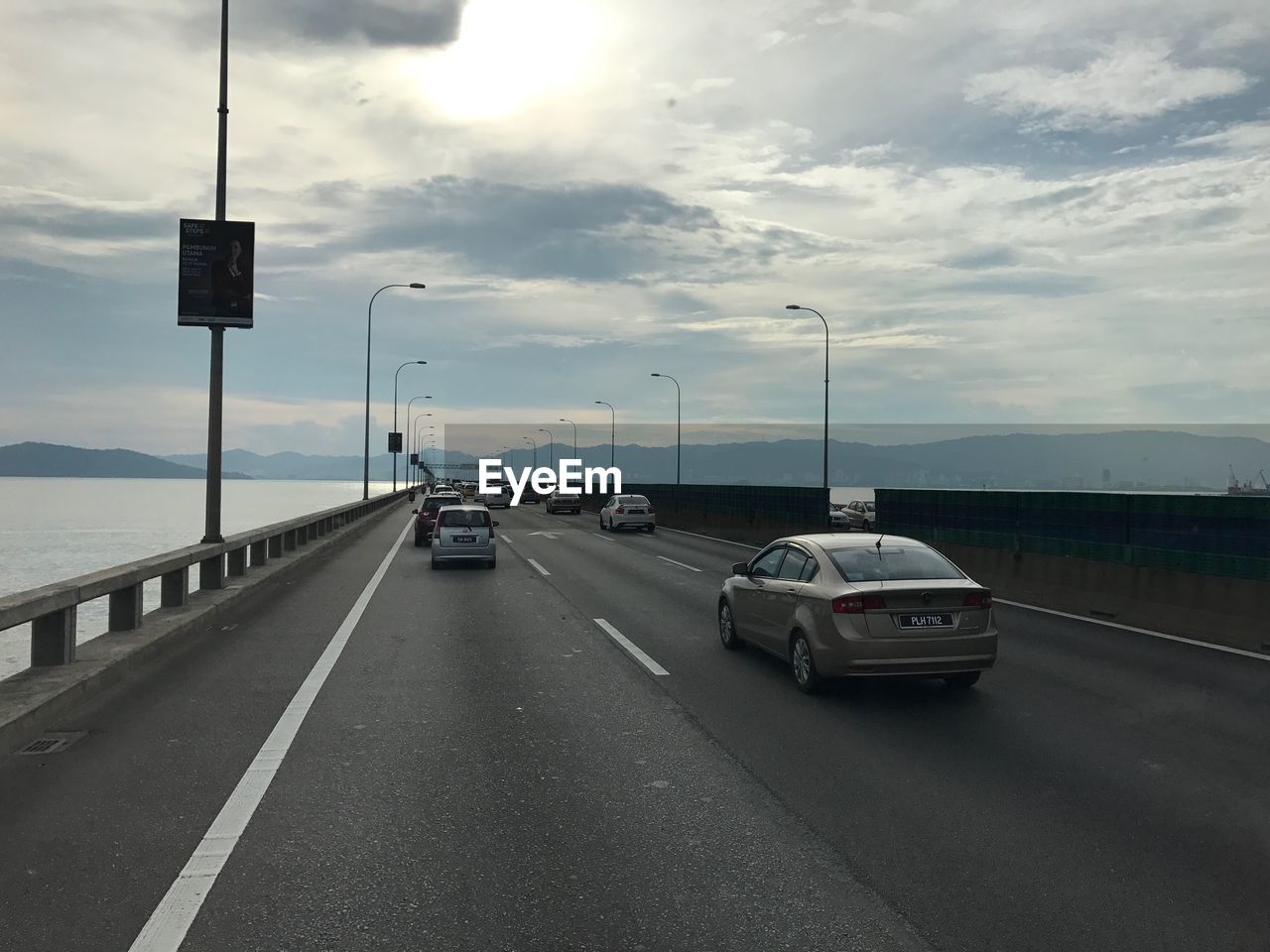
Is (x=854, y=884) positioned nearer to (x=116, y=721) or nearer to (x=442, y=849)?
(x=442, y=849)

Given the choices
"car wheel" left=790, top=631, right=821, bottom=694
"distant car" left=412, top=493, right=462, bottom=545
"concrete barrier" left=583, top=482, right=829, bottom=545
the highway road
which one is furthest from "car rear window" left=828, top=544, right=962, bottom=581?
"distant car" left=412, top=493, right=462, bottom=545

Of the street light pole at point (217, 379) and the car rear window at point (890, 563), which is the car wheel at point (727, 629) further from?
the street light pole at point (217, 379)

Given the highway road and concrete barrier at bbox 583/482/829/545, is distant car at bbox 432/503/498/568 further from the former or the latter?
the highway road

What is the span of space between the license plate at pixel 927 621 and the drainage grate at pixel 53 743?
6403 mm

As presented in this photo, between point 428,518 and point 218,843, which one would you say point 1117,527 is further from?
point 428,518

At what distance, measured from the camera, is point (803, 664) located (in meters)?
8.91

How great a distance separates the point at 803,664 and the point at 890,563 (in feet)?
4.08

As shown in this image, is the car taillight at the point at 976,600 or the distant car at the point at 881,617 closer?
the distant car at the point at 881,617

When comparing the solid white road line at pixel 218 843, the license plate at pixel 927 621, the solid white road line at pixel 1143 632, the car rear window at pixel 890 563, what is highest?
the car rear window at pixel 890 563

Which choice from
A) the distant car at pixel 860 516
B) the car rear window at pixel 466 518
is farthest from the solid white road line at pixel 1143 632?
the distant car at pixel 860 516

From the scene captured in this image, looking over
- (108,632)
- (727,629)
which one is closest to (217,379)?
(108,632)

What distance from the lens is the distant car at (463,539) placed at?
21719 mm

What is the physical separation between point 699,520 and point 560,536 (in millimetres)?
8479

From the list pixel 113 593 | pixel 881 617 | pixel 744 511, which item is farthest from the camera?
pixel 744 511
